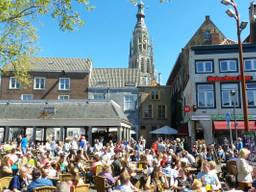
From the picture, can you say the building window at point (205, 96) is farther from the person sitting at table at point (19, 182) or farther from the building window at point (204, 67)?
the person sitting at table at point (19, 182)

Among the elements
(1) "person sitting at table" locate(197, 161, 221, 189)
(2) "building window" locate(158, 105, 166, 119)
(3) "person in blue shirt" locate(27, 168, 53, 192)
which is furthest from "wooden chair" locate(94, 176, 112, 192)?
(2) "building window" locate(158, 105, 166, 119)

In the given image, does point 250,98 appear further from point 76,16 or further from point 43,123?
point 76,16

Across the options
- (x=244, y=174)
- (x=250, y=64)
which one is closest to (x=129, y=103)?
(x=250, y=64)

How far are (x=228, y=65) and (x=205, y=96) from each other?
11.7ft

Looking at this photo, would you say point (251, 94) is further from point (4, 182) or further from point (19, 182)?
point (4, 182)

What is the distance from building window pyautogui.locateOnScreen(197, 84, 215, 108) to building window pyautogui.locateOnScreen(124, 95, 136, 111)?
14468 millimetres

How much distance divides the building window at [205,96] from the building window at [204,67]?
53.4 inches

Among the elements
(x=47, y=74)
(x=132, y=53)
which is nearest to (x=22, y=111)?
(x=47, y=74)

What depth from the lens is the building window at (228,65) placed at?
1108 inches

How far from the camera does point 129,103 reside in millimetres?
41500

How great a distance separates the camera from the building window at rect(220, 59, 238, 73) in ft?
92.3

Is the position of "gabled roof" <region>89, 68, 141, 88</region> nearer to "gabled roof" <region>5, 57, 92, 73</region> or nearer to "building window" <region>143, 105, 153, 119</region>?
"gabled roof" <region>5, 57, 92, 73</region>

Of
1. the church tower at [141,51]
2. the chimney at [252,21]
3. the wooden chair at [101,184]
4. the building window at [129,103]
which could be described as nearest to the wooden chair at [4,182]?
the wooden chair at [101,184]

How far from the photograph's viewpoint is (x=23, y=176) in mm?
7965
